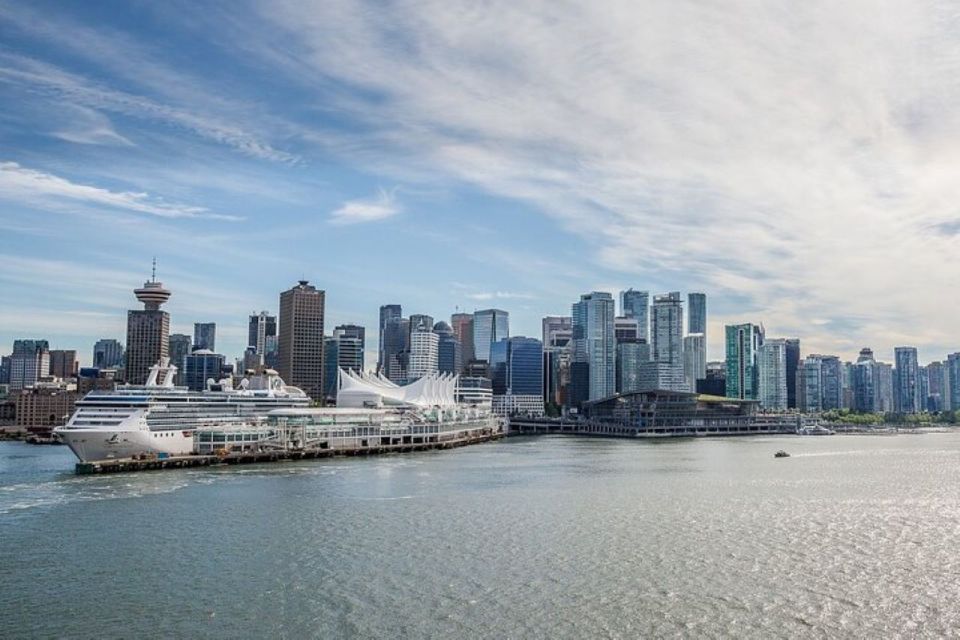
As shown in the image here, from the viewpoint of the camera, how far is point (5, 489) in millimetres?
39656

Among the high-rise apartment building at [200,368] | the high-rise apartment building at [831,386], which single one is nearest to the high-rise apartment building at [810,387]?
the high-rise apartment building at [831,386]

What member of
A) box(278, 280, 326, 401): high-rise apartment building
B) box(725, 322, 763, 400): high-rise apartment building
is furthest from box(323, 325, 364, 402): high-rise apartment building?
box(725, 322, 763, 400): high-rise apartment building

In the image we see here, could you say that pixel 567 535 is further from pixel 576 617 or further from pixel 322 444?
pixel 322 444

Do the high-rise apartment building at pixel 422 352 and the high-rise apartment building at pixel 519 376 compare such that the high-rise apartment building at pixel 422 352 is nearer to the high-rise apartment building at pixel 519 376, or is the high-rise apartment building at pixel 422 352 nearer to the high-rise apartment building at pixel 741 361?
the high-rise apartment building at pixel 519 376

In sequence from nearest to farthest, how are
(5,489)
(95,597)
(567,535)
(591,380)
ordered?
(95,597), (567,535), (5,489), (591,380)

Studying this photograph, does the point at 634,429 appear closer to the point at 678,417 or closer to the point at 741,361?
the point at 678,417

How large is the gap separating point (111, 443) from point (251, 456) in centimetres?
854

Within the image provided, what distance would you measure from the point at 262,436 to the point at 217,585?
119 ft

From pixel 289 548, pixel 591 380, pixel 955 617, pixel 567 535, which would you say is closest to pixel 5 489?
pixel 289 548

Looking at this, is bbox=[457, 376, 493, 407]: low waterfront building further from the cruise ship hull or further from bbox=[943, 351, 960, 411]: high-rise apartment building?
bbox=[943, 351, 960, 411]: high-rise apartment building

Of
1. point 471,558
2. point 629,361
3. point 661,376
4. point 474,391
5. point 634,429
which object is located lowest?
point 471,558

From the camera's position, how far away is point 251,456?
5397 centimetres

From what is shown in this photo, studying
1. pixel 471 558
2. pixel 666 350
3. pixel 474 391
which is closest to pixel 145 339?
pixel 474 391

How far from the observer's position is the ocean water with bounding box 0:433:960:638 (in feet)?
62.3
